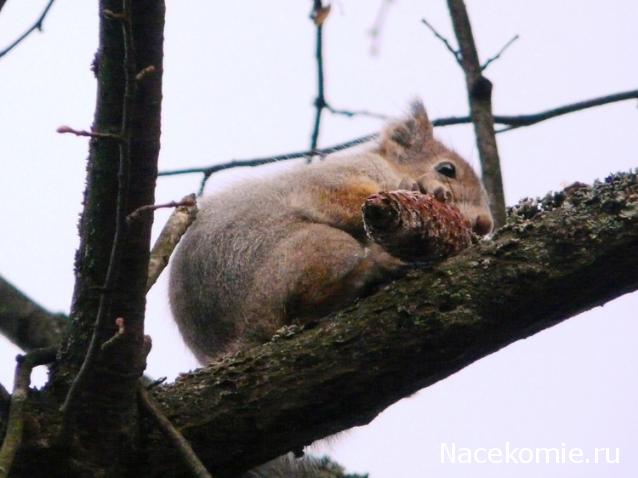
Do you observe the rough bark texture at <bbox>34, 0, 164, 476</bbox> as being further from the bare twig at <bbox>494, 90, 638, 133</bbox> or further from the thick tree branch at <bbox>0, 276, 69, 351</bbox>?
the bare twig at <bbox>494, 90, 638, 133</bbox>

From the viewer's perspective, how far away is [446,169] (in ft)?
17.6

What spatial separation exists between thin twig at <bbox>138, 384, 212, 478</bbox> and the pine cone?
0.91m

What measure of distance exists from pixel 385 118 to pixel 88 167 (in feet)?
9.10

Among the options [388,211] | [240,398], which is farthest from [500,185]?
[240,398]

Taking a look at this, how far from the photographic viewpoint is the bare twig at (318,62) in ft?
13.8

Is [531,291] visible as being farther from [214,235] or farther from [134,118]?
[214,235]

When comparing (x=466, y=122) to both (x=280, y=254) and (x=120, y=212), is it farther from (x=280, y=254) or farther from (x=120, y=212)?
(x=120, y=212)

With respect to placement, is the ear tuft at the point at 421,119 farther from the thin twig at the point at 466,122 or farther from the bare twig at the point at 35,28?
the bare twig at the point at 35,28

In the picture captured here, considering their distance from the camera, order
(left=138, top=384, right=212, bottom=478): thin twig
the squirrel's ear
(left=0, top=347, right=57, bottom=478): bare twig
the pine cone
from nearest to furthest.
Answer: (left=0, top=347, right=57, bottom=478): bare twig → (left=138, top=384, right=212, bottom=478): thin twig → the pine cone → the squirrel's ear

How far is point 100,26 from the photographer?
251 centimetres

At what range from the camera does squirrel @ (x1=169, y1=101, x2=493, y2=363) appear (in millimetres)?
3873

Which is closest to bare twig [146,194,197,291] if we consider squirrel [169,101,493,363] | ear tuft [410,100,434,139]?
squirrel [169,101,493,363]

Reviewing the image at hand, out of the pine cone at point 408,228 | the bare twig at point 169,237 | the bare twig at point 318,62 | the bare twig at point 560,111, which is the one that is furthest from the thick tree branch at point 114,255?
the bare twig at point 560,111

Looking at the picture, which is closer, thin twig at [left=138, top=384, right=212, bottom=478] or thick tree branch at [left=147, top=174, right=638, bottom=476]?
thin twig at [left=138, top=384, right=212, bottom=478]
